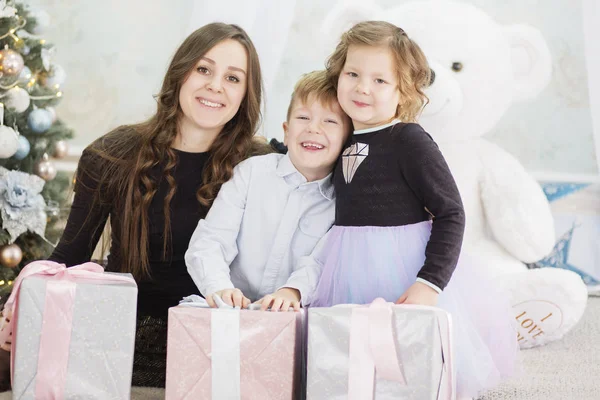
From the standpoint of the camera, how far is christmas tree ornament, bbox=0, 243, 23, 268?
2479 millimetres

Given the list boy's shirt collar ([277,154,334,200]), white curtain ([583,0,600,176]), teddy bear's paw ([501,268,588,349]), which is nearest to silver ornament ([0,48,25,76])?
boy's shirt collar ([277,154,334,200])

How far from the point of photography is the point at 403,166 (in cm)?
156

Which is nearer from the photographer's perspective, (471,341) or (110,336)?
(110,336)

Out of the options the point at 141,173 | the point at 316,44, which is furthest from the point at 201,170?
the point at 316,44

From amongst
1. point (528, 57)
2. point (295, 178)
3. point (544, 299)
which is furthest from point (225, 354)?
point (528, 57)

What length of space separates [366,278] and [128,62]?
1.97 m

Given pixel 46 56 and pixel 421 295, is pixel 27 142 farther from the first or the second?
pixel 421 295

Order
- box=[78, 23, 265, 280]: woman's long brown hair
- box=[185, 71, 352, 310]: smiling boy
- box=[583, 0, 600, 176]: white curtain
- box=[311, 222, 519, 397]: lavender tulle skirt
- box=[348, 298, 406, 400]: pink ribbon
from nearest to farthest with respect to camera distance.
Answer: box=[348, 298, 406, 400]: pink ribbon
box=[311, 222, 519, 397]: lavender tulle skirt
box=[185, 71, 352, 310]: smiling boy
box=[78, 23, 265, 280]: woman's long brown hair
box=[583, 0, 600, 176]: white curtain

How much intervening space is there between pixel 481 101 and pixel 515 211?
42 cm

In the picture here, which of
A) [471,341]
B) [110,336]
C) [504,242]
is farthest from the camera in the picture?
[504,242]

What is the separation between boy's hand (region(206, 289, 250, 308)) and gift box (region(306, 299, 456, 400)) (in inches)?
8.5

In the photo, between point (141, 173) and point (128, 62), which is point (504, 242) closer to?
point (141, 173)

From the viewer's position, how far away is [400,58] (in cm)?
161

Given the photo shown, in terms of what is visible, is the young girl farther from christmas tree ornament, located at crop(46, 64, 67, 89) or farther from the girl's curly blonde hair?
christmas tree ornament, located at crop(46, 64, 67, 89)
